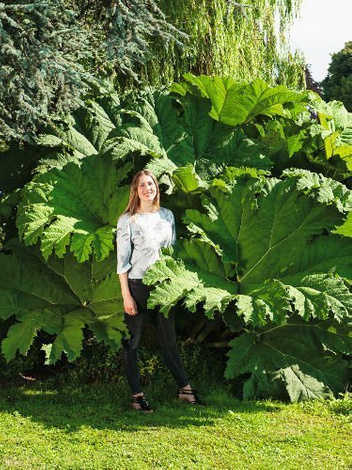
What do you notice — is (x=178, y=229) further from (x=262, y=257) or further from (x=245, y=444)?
(x=245, y=444)

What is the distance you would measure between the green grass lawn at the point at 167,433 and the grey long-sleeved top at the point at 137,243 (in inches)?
34.3

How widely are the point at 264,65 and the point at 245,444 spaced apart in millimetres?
7749

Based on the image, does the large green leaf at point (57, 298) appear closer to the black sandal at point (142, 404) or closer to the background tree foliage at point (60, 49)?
the black sandal at point (142, 404)

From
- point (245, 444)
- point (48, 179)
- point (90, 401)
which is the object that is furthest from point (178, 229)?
point (245, 444)

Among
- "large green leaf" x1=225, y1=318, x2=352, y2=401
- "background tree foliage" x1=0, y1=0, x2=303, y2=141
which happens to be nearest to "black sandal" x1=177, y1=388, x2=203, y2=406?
"large green leaf" x1=225, y1=318, x2=352, y2=401

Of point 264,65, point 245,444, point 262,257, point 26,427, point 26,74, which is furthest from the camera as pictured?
point 264,65

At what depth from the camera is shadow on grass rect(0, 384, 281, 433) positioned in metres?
4.26

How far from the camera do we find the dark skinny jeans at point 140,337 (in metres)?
4.40

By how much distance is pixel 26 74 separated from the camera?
14.9 ft

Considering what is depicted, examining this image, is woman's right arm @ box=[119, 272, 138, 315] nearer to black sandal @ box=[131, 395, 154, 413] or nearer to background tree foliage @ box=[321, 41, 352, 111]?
black sandal @ box=[131, 395, 154, 413]

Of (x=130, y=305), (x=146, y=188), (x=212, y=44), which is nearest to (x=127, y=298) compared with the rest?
(x=130, y=305)

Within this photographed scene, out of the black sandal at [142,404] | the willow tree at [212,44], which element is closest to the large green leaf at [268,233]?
the black sandal at [142,404]

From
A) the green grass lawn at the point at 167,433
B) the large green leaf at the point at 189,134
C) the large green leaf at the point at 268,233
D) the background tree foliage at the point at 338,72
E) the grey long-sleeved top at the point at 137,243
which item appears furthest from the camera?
the background tree foliage at the point at 338,72

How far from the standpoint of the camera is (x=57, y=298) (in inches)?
204
